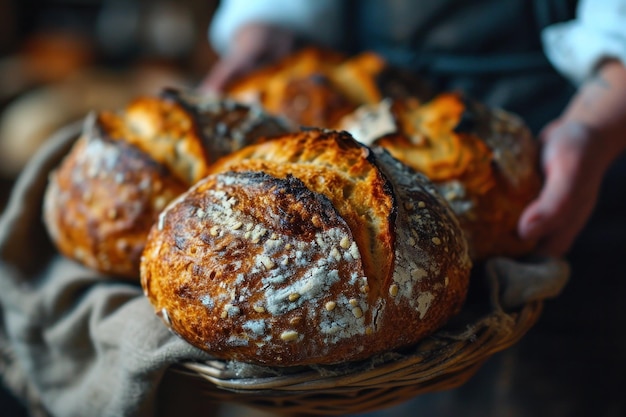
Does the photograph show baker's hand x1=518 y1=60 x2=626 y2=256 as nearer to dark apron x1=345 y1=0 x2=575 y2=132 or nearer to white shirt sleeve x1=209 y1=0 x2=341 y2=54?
dark apron x1=345 y1=0 x2=575 y2=132

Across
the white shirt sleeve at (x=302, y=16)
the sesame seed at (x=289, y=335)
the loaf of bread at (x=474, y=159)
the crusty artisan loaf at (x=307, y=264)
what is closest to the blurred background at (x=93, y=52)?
the white shirt sleeve at (x=302, y=16)

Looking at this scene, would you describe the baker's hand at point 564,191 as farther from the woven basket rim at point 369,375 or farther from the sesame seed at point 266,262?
the sesame seed at point 266,262

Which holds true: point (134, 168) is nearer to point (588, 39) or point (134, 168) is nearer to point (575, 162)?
point (575, 162)

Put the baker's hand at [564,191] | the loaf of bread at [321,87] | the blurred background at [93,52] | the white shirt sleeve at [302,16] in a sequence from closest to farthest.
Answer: the baker's hand at [564,191] → the loaf of bread at [321,87] → the white shirt sleeve at [302,16] → the blurred background at [93,52]

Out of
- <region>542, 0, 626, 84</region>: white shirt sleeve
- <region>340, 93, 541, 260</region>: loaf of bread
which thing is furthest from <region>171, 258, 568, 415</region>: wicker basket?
<region>542, 0, 626, 84</region>: white shirt sleeve

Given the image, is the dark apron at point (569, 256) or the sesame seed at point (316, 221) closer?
the sesame seed at point (316, 221)

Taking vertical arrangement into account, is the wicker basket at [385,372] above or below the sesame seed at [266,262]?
below
